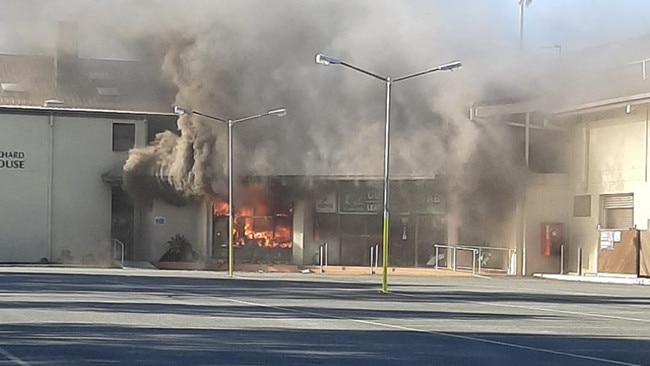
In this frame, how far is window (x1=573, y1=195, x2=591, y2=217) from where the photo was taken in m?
49.6

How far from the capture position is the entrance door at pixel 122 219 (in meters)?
56.8

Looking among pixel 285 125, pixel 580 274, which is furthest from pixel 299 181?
pixel 580 274

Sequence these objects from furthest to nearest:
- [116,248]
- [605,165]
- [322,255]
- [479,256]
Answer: [116,248] < [322,255] < [479,256] < [605,165]

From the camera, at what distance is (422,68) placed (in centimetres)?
5206

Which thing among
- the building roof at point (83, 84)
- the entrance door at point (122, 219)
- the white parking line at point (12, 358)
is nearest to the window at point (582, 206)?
the entrance door at point (122, 219)

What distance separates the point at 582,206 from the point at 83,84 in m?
27.6

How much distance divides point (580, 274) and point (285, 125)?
15.6 m

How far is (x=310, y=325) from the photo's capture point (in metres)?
20.6

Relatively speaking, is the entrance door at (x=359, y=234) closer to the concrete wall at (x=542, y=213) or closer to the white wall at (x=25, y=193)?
the concrete wall at (x=542, y=213)

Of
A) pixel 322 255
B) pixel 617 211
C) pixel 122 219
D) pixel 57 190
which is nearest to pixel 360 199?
→ pixel 322 255

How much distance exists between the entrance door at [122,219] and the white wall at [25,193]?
3.32 metres

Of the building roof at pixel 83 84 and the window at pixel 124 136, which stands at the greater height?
the building roof at pixel 83 84

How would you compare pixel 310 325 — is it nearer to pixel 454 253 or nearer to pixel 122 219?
pixel 454 253

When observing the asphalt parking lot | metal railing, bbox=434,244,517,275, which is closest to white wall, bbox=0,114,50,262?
metal railing, bbox=434,244,517,275
